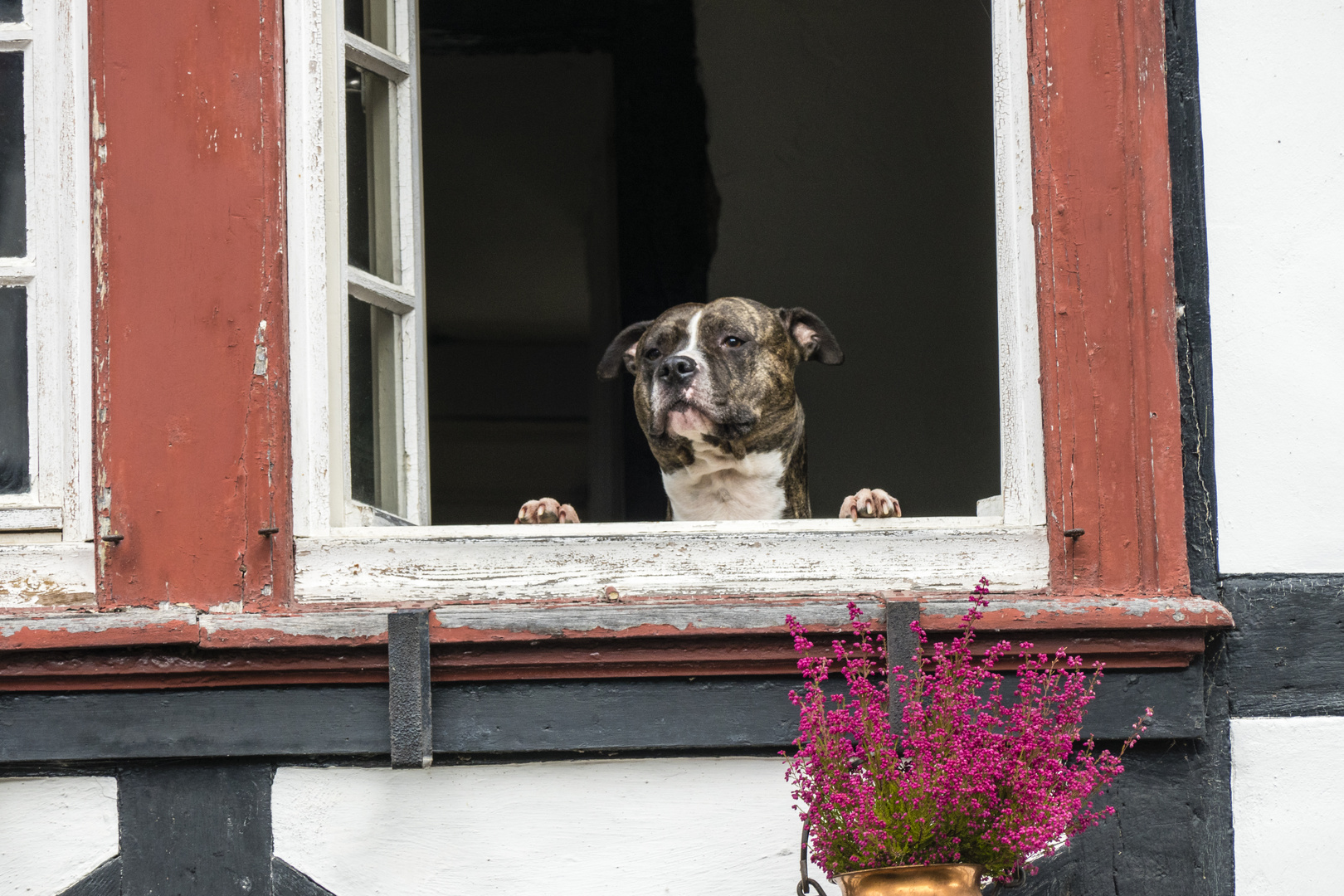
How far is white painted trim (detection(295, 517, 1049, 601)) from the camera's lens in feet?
8.41

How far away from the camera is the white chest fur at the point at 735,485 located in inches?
146

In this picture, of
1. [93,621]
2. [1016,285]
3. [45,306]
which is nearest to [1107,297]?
[1016,285]

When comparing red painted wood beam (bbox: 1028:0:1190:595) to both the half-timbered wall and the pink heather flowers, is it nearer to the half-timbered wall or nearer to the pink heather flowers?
the half-timbered wall

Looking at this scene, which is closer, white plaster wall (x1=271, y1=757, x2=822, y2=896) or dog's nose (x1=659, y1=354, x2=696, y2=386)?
white plaster wall (x1=271, y1=757, x2=822, y2=896)

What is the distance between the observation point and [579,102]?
6832 millimetres

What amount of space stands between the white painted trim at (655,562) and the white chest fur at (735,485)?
1.11m

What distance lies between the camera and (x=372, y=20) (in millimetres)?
3039

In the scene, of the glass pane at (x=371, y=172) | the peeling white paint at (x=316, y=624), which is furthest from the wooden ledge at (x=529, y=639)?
the glass pane at (x=371, y=172)

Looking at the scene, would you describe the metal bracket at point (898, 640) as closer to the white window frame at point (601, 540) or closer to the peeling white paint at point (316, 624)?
the white window frame at point (601, 540)

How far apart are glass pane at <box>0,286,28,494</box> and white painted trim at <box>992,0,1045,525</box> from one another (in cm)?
192

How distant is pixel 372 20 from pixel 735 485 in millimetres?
1537

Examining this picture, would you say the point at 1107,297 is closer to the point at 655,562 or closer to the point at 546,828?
the point at 655,562

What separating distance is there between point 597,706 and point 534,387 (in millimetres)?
4908

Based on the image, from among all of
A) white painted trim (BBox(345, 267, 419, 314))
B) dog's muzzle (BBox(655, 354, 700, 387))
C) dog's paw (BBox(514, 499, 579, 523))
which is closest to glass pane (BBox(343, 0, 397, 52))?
white painted trim (BBox(345, 267, 419, 314))
